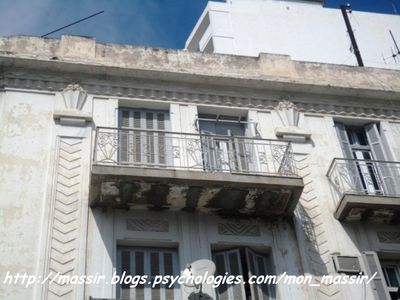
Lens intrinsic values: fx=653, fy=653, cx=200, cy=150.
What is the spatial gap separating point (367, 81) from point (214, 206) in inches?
212

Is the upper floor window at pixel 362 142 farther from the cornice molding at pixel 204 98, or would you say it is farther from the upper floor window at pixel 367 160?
the cornice molding at pixel 204 98

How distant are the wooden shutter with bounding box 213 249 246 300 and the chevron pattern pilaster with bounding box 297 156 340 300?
4.00 ft

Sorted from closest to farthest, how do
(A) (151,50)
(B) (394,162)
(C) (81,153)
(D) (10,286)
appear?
(D) (10,286) < (C) (81,153) < (B) (394,162) < (A) (151,50)

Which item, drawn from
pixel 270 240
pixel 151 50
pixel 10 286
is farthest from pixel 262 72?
pixel 10 286

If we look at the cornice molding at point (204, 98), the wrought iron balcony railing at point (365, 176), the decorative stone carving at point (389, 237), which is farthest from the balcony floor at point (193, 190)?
the cornice molding at point (204, 98)

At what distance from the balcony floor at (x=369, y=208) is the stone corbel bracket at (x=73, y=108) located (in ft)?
16.0

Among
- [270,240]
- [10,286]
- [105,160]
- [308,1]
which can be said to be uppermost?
[308,1]

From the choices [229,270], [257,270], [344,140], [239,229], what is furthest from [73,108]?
[344,140]

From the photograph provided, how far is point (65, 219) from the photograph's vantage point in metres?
10.6

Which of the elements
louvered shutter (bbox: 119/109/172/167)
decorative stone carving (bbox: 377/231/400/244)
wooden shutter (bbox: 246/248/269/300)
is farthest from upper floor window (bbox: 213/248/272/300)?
decorative stone carving (bbox: 377/231/400/244)

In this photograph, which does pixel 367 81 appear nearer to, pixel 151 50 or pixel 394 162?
pixel 394 162

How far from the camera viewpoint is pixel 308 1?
2095cm

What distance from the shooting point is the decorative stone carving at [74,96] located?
12.3 m

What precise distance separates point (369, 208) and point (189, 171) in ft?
10.8
